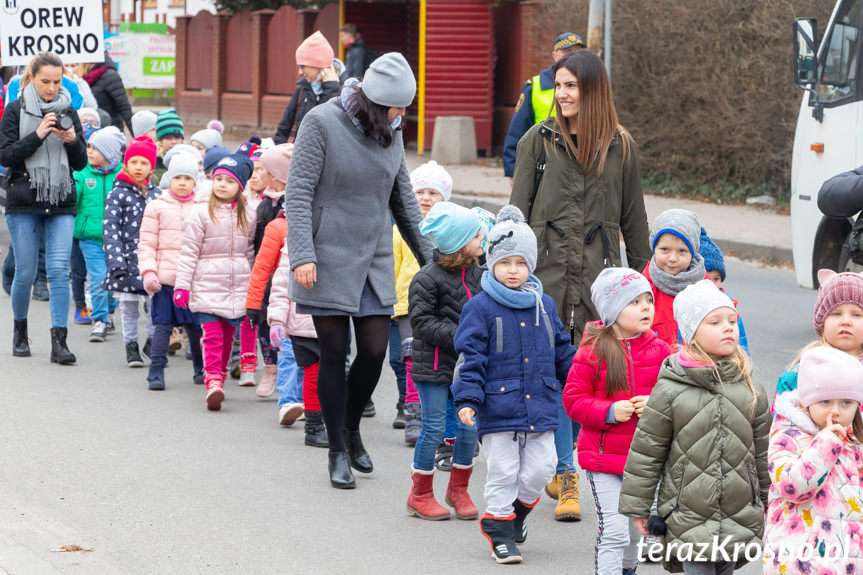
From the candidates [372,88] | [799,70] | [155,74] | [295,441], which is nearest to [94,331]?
[295,441]

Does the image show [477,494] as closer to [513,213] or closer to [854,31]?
[513,213]

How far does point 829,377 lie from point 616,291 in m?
1.17

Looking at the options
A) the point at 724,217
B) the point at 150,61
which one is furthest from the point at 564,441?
the point at 150,61

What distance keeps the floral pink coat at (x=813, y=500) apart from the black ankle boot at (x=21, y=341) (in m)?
6.57

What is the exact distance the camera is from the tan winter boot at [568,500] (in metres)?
6.04

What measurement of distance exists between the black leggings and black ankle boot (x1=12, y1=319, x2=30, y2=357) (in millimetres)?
3682

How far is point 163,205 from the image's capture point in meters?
8.92

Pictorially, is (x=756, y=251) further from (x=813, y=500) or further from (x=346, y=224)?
(x=813, y=500)

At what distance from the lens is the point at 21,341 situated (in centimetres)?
941

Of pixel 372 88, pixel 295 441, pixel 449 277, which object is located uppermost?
pixel 372 88

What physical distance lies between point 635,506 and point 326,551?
1704 mm

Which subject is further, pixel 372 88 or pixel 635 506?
pixel 372 88

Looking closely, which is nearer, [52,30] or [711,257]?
[711,257]

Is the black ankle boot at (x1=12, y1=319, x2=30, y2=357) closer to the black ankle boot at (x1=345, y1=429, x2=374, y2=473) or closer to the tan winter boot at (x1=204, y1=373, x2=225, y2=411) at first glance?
the tan winter boot at (x1=204, y1=373, x2=225, y2=411)
